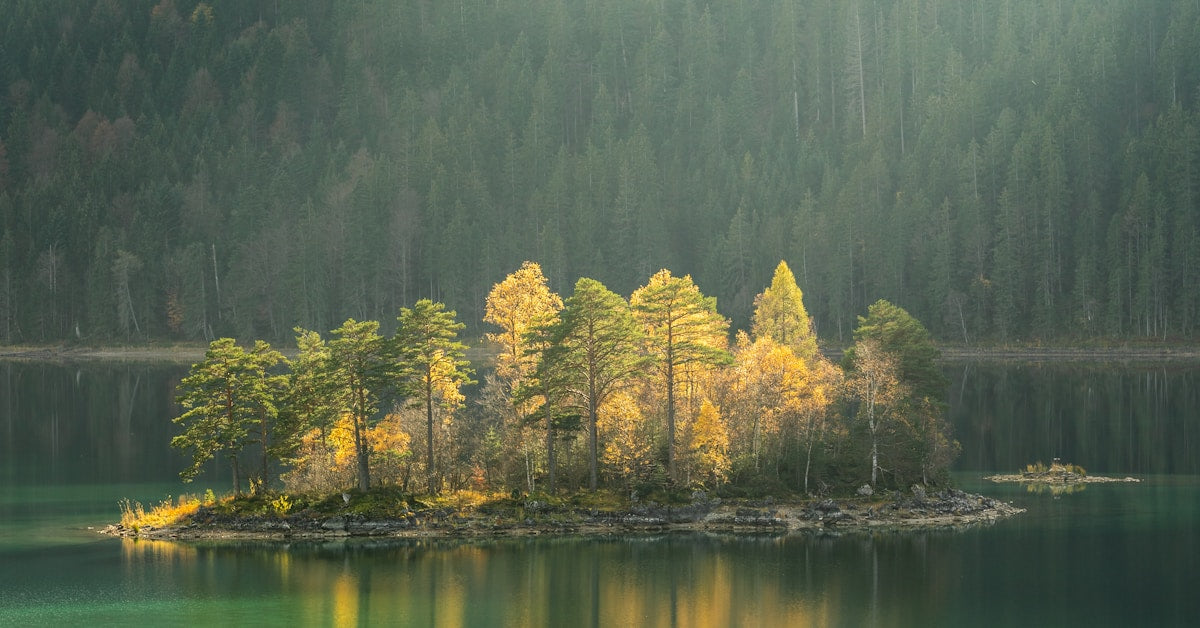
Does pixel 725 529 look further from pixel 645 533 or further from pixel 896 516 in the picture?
pixel 896 516

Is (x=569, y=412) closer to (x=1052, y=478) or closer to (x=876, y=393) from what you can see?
(x=876, y=393)

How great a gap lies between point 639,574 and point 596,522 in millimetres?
10581

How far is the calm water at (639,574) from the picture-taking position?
2299 inches

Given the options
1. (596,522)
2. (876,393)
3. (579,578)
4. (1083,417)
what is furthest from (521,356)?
(1083,417)

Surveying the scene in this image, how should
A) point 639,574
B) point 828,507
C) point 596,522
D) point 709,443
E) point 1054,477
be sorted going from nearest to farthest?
1. point 639,574
2. point 596,522
3. point 828,507
4. point 709,443
5. point 1054,477

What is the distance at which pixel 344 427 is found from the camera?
7906 centimetres

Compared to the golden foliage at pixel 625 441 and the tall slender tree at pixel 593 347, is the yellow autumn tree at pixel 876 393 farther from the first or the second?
the tall slender tree at pixel 593 347

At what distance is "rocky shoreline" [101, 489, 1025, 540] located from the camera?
7450 centimetres

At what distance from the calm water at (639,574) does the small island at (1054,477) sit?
7.99 feet

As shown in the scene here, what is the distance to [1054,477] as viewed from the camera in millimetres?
96062

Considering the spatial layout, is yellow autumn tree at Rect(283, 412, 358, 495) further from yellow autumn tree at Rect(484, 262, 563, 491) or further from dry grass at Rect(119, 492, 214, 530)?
yellow autumn tree at Rect(484, 262, 563, 491)

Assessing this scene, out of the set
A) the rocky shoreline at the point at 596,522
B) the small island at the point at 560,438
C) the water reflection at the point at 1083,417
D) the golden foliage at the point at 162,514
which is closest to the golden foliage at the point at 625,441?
the small island at the point at 560,438

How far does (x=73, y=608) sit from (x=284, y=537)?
15922mm

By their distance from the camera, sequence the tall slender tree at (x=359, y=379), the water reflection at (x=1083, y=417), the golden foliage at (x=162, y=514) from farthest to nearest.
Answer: the water reflection at (x=1083, y=417) → the tall slender tree at (x=359, y=379) → the golden foliage at (x=162, y=514)
